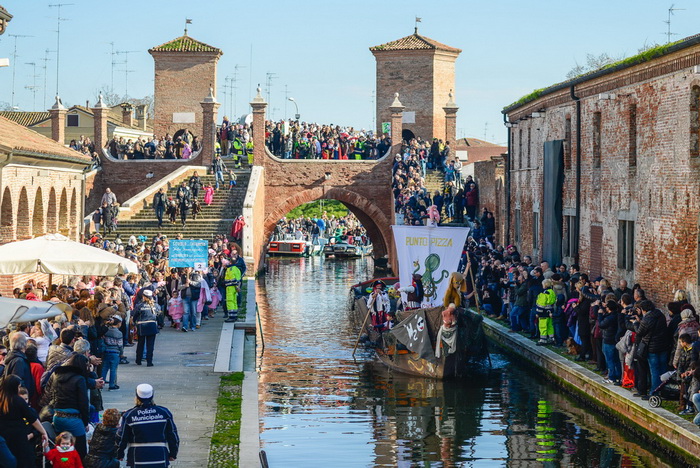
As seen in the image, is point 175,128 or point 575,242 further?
point 175,128

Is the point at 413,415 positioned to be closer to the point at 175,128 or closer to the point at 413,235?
the point at 413,235

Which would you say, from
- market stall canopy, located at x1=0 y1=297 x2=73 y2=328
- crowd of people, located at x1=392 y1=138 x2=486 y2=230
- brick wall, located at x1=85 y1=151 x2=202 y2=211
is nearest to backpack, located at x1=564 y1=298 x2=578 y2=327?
market stall canopy, located at x1=0 y1=297 x2=73 y2=328

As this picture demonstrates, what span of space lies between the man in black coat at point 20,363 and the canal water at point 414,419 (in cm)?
468

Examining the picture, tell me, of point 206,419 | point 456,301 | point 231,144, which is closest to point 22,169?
point 456,301

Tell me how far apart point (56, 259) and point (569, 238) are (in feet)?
51.6

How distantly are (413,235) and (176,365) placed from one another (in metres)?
7.13

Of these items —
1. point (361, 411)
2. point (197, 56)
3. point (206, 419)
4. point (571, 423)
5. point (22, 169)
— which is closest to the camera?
point (206, 419)

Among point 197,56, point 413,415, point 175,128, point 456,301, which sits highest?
point 197,56

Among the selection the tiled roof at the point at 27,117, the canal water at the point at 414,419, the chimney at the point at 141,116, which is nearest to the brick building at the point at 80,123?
A: the tiled roof at the point at 27,117

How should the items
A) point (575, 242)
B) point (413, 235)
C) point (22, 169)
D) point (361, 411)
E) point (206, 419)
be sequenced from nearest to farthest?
1. point (206, 419)
2. point (361, 411)
3. point (413, 235)
4. point (22, 169)
5. point (575, 242)

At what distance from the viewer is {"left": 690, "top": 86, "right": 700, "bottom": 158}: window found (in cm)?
2045

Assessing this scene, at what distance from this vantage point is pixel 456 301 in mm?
23469

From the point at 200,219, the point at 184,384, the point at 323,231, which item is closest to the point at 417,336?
the point at 184,384

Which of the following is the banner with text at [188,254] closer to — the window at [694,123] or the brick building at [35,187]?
the brick building at [35,187]
